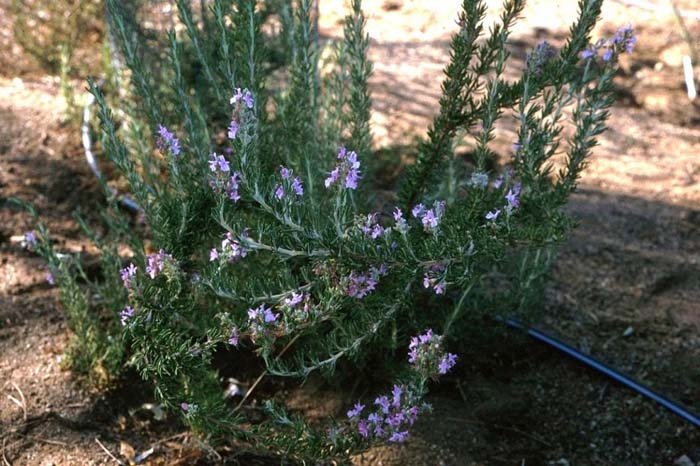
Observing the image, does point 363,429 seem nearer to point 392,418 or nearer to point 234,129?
point 392,418

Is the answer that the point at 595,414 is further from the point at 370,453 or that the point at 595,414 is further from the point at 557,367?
the point at 370,453

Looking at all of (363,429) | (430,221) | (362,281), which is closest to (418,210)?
(430,221)

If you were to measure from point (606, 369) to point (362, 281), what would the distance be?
1419mm

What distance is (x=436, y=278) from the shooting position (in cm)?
206

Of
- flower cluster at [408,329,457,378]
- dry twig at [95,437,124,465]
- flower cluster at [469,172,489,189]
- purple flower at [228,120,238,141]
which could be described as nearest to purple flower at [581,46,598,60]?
flower cluster at [469,172,489,189]

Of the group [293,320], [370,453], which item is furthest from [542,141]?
[370,453]

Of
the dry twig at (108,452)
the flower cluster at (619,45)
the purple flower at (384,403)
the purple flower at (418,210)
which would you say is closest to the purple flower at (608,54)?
the flower cluster at (619,45)

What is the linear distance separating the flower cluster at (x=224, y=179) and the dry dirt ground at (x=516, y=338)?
0.89 meters

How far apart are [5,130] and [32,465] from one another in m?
2.52

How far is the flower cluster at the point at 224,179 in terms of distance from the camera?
2.01m

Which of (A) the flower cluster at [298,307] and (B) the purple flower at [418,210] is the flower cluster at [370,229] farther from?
(A) the flower cluster at [298,307]

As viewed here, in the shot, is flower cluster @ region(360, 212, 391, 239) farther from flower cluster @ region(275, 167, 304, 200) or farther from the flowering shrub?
flower cluster @ region(275, 167, 304, 200)

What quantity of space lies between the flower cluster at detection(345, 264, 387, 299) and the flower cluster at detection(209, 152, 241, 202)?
0.37 metres

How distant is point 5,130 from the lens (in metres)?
4.46
